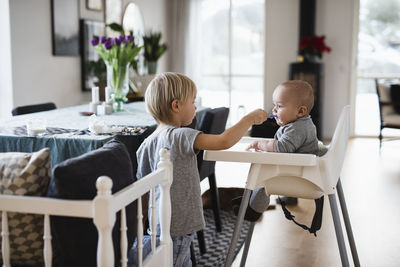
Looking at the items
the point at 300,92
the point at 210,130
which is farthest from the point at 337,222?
the point at 210,130

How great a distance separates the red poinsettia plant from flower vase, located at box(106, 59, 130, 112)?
14.2 ft

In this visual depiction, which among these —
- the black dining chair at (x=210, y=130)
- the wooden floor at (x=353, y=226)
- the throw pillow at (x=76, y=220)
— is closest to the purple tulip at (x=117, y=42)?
the black dining chair at (x=210, y=130)

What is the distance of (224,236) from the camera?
328 centimetres

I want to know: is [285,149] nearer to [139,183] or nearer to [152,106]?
[152,106]

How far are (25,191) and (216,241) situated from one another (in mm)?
1855

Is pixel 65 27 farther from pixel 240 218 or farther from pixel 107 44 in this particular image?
Answer: pixel 240 218

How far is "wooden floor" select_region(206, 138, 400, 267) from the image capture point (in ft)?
9.31

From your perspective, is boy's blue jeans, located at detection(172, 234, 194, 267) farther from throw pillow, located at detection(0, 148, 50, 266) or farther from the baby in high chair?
throw pillow, located at detection(0, 148, 50, 266)

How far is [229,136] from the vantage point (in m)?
1.83

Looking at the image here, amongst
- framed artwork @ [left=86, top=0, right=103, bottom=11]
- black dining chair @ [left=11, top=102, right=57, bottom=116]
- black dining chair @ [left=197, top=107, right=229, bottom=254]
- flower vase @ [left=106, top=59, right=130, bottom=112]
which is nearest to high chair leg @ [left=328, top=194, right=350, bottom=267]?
black dining chair @ [left=197, top=107, right=229, bottom=254]

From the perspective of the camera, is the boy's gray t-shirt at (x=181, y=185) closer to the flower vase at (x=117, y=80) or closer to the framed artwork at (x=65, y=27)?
the flower vase at (x=117, y=80)

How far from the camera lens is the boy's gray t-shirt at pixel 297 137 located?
1966 millimetres

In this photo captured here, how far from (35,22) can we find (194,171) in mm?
3578

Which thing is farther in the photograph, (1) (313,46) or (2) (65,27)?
(1) (313,46)
